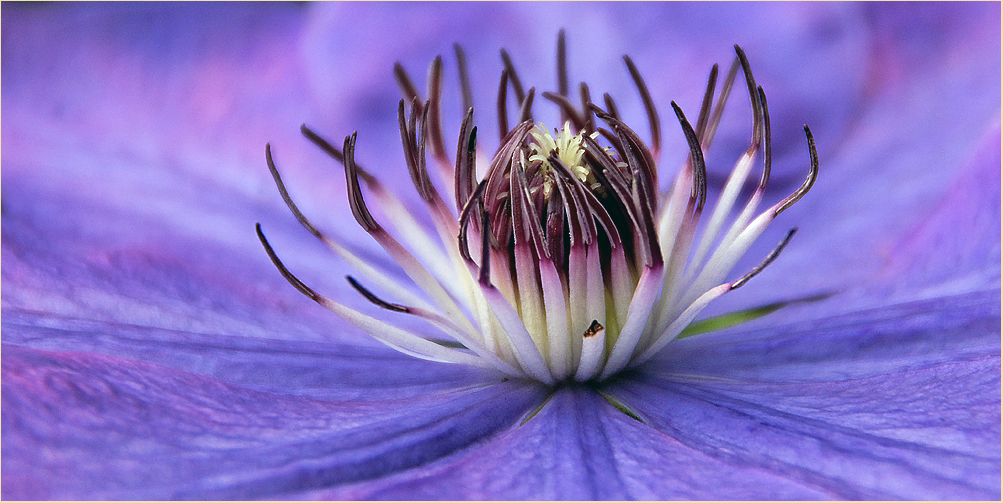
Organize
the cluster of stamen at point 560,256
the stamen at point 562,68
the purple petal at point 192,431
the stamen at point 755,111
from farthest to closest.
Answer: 1. the stamen at point 562,68
2. the stamen at point 755,111
3. the cluster of stamen at point 560,256
4. the purple petal at point 192,431

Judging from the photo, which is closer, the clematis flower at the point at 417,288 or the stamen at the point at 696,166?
the clematis flower at the point at 417,288

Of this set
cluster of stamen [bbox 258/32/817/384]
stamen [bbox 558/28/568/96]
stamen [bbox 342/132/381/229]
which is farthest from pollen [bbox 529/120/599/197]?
stamen [bbox 558/28/568/96]

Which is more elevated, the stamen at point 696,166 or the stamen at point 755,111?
the stamen at point 755,111

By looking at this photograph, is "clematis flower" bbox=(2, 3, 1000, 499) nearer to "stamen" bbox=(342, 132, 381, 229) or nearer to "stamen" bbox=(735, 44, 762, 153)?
"stamen" bbox=(342, 132, 381, 229)

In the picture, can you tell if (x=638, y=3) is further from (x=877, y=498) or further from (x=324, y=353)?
(x=877, y=498)

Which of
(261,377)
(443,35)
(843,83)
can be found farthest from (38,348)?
(843,83)

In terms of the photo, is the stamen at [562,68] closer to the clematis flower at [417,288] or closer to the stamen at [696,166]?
the clematis flower at [417,288]

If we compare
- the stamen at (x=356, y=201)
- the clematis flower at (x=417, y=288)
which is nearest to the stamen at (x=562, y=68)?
the clematis flower at (x=417, y=288)
